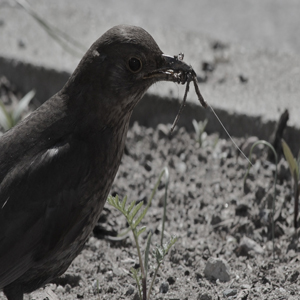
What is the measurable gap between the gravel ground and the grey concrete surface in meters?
0.27

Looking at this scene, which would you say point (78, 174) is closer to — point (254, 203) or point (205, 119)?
point (254, 203)

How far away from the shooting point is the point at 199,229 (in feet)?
12.9

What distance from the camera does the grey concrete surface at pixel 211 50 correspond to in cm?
475

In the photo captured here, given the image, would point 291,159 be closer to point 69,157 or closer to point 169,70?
point 169,70

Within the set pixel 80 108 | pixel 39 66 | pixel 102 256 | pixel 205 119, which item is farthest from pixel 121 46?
pixel 39 66

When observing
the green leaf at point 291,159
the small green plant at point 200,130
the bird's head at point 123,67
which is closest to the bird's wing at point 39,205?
the bird's head at point 123,67

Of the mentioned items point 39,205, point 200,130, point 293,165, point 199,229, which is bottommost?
point 39,205

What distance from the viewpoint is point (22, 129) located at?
10.5 feet

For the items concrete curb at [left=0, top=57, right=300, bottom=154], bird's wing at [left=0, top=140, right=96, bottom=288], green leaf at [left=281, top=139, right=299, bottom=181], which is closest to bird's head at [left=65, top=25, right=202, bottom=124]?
bird's wing at [left=0, top=140, right=96, bottom=288]

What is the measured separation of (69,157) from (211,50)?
8.77 ft

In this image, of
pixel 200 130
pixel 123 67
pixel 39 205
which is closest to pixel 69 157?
pixel 39 205

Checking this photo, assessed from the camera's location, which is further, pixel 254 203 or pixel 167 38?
pixel 167 38

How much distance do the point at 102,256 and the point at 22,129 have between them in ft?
2.92

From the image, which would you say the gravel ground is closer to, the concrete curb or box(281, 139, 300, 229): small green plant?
the concrete curb
